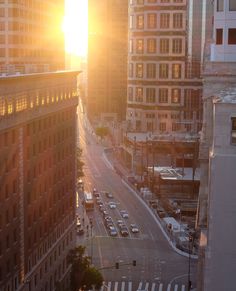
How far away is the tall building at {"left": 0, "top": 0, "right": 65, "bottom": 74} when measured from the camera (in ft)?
275

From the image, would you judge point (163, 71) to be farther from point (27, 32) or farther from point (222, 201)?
point (222, 201)

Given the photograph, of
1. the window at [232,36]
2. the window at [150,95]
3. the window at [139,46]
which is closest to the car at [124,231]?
the window at [232,36]

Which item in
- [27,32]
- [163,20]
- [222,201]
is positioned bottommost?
[222,201]

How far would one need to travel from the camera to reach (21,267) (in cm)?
5275

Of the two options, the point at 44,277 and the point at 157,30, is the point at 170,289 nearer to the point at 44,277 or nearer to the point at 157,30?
the point at 44,277

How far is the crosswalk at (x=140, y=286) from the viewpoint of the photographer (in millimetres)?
63406

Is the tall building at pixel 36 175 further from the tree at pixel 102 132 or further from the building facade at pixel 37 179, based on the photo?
the tree at pixel 102 132

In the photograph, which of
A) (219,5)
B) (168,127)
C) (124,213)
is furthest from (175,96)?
(219,5)

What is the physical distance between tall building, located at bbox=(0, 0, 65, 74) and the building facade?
14103 millimetres

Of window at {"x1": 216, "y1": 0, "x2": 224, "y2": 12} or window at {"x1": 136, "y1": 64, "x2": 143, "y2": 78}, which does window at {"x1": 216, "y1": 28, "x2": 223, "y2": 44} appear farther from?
window at {"x1": 136, "y1": 64, "x2": 143, "y2": 78}

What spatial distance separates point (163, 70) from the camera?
134500mm

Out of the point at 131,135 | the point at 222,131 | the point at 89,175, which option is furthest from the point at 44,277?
the point at 131,135

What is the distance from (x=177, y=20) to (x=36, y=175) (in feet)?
272

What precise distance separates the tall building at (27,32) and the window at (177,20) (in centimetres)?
3842
